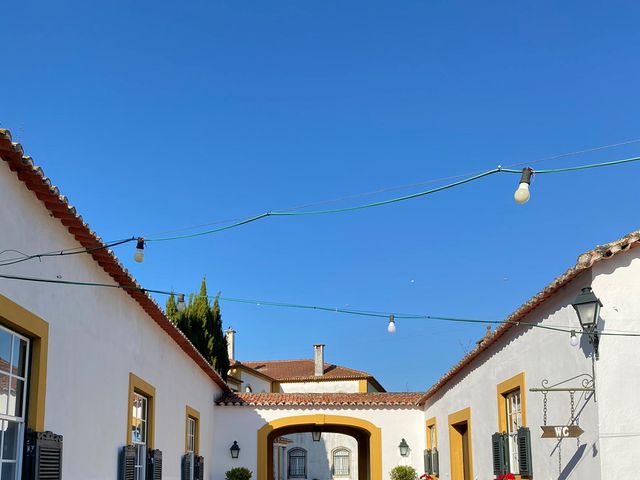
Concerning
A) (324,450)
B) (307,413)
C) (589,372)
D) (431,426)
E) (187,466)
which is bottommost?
(324,450)

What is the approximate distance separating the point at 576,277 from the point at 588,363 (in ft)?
2.66

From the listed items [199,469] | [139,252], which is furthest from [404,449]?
[139,252]

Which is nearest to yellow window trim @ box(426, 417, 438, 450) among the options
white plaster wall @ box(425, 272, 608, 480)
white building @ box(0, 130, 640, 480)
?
white building @ box(0, 130, 640, 480)

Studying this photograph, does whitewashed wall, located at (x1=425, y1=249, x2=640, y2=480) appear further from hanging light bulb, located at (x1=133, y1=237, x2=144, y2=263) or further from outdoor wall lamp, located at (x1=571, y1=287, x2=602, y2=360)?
hanging light bulb, located at (x1=133, y1=237, x2=144, y2=263)

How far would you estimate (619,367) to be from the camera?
683cm

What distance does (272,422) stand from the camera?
17047mm

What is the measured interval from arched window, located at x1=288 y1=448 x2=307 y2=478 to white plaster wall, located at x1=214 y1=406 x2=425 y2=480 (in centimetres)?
2111

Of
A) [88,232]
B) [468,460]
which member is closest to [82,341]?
[88,232]

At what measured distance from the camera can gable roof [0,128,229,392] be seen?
214 inches

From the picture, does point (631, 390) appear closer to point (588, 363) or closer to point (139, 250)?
point (588, 363)

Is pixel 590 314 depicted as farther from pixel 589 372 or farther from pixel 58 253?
pixel 58 253

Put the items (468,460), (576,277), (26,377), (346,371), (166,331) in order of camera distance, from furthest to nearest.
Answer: (346,371), (468,460), (166,331), (576,277), (26,377)

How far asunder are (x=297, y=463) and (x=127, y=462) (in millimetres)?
29287

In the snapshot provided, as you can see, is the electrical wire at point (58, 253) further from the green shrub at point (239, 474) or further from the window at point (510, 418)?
the green shrub at point (239, 474)
